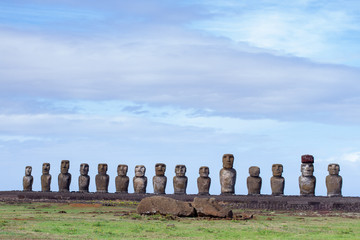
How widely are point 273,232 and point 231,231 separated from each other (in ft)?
3.78

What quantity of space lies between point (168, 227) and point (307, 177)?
60.1 feet

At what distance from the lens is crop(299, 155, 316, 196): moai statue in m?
34.9

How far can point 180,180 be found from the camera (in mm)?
37000

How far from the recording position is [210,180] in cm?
3659

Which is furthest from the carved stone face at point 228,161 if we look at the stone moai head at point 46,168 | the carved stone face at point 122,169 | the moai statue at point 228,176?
the stone moai head at point 46,168

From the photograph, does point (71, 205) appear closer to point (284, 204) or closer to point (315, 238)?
point (284, 204)

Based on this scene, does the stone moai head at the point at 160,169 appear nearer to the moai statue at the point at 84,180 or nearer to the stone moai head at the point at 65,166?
the moai statue at the point at 84,180

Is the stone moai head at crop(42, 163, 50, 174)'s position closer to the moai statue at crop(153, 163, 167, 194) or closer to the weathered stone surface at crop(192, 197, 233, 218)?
the moai statue at crop(153, 163, 167, 194)

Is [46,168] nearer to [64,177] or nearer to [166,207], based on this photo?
[64,177]

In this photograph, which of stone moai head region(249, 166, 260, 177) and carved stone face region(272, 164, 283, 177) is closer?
carved stone face region(272, 164, 283, 177)

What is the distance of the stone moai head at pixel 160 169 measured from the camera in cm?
3803

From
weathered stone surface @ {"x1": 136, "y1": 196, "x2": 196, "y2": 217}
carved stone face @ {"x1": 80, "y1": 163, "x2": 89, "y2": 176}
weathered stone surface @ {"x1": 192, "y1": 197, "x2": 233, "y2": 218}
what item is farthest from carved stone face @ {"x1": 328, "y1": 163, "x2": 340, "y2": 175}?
→ carved stone face @ {"x1": 80, "y1": 163, "x2": 89, "y2": 176}

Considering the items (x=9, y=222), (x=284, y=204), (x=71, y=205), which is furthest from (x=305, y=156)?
(x=9, y=222)

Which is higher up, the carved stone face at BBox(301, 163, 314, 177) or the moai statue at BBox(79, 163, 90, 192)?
the carved stone face at BBox(301, 163, 314, 177)
